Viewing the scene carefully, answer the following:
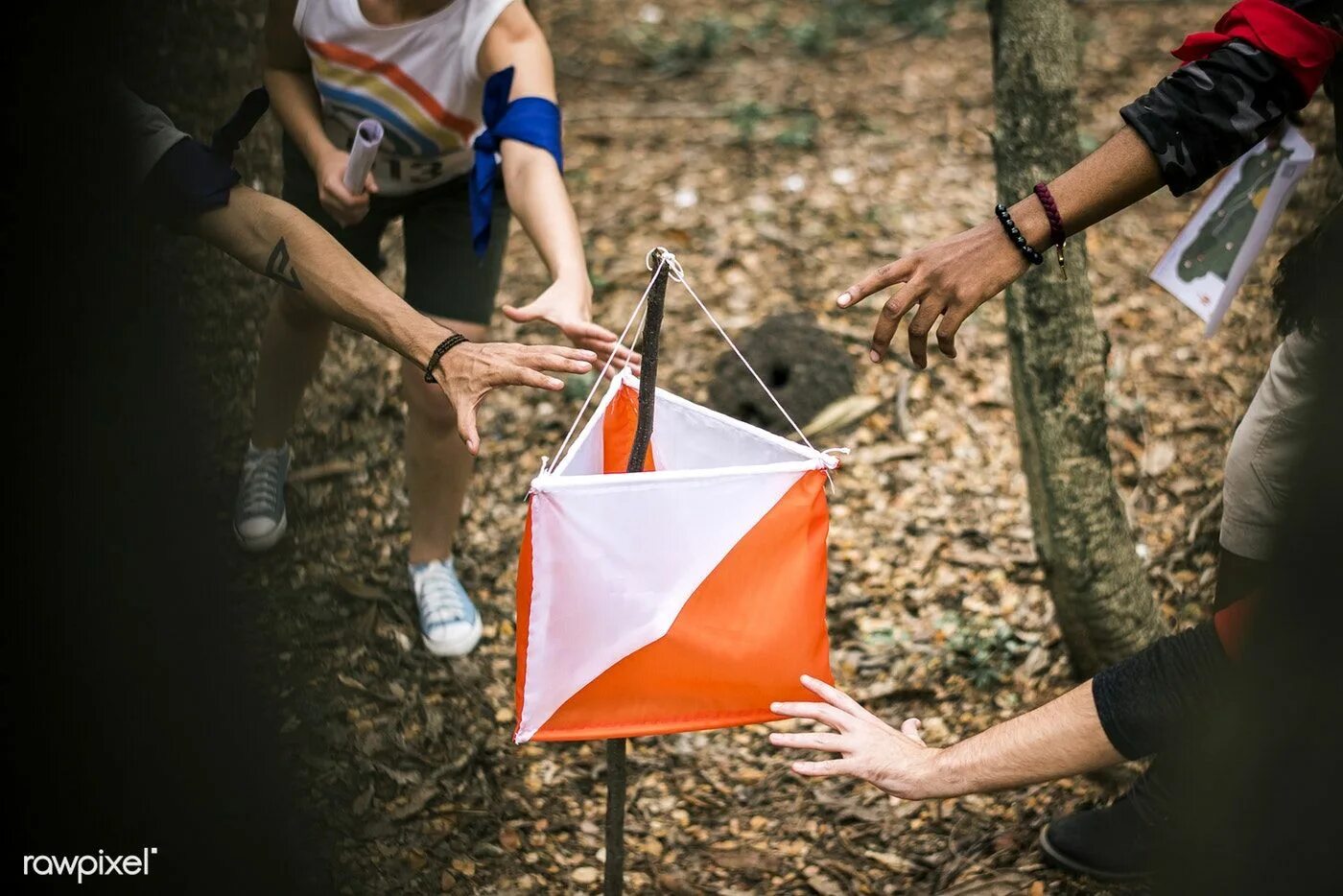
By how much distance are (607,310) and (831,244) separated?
89cm

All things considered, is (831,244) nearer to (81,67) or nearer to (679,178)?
(679,178)

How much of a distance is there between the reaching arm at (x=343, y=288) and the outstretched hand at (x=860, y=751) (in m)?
0.61

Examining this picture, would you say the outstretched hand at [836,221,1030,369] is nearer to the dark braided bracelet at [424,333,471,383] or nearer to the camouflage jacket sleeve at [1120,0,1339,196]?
the camouflage jacket sleeve at [1120,0,1339,196]

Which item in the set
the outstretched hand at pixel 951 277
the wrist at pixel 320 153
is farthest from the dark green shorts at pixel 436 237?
the outstretched hand at pixel 951 277

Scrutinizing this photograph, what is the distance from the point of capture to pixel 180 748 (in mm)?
1718

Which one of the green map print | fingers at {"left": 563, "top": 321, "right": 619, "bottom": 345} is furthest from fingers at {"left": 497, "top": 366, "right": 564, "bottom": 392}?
the green map print

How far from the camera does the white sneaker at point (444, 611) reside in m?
2.83

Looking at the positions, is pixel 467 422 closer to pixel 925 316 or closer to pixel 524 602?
pixel 524 602

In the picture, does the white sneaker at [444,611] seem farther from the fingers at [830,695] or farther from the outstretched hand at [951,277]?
the outstretched hand at [951,277]

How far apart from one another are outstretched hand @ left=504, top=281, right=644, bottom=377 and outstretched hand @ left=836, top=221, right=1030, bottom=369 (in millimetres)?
417

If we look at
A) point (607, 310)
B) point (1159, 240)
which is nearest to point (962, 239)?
point (607, 310)

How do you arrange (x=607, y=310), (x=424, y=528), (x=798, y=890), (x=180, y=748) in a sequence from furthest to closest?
(x=607, y=310) → (x=424, y=528) → (x=798, y=890) → (x=180, y=748)

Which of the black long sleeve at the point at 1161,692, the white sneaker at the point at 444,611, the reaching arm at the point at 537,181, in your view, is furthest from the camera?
the white sneaker at the point at 444,611

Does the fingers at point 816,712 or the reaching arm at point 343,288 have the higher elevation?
the reaching arm at point 343,288
